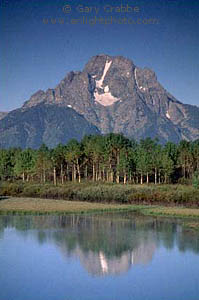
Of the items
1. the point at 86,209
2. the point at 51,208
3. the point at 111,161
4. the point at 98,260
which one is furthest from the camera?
the point at 111,161

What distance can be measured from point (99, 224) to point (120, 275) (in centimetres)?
1517

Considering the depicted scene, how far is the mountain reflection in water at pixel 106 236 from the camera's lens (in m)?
27.3

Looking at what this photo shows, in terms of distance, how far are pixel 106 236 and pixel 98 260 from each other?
6.96 meters

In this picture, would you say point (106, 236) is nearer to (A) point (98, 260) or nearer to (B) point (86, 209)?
(A) point (98, 260)

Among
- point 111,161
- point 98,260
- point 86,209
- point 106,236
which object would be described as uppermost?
point 111,161

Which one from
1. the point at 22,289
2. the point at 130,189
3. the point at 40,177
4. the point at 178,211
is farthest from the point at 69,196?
the point at 22,289

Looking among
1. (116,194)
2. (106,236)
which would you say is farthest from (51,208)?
(106,236)

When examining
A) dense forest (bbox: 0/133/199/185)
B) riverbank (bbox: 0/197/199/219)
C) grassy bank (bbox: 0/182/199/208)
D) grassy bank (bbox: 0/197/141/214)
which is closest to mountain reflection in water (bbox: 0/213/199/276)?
riverbank (bbox: 0/197/199/219)

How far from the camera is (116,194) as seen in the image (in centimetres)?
5819

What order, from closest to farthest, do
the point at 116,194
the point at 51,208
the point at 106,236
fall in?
the point at 106,236, the point at 51,208, the point at 116,194

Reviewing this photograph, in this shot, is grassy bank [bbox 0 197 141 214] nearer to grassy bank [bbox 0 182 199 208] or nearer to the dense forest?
grassy bank [bbox 0 182 199 208]

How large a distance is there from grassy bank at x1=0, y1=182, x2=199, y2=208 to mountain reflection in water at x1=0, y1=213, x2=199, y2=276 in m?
9.18

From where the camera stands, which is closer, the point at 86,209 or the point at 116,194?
the point at 86,209

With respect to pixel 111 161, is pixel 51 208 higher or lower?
lower
